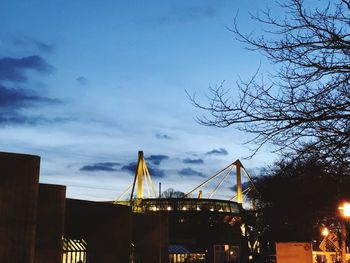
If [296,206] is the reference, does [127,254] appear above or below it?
below

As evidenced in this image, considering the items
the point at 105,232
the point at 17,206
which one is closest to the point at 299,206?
the point at 105,232

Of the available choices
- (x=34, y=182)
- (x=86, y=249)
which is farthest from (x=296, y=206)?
(x=34, y=182)

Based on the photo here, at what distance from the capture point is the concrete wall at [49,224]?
24844mm

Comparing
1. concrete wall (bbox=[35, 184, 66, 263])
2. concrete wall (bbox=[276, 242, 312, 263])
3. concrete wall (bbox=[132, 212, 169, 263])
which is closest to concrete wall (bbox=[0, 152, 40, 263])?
concrete wall (bbox=[35, 184, 66, 263])

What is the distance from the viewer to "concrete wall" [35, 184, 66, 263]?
24.8 meters

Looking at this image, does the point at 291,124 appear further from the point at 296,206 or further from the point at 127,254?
the point at 127,254

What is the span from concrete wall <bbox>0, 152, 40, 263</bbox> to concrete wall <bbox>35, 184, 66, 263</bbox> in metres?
4.85

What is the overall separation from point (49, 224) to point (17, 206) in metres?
5.69

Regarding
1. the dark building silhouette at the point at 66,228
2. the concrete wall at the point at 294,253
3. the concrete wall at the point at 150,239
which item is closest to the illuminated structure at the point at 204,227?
the dark building silhouette at the point at 66,228

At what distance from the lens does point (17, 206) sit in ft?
65.3

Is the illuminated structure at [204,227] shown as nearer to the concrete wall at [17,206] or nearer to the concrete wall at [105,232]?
the concrete wall at [105,232]

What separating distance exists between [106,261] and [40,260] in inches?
480

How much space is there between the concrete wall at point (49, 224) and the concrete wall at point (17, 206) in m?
4.85

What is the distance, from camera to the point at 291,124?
967 centimetres
